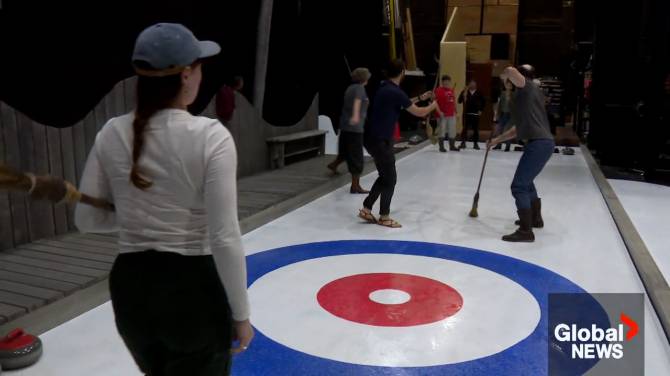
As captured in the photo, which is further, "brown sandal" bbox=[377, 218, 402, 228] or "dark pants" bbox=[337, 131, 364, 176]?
"dark pants" bbox=[337, 131, 364, 176]

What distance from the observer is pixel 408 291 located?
3938 mm

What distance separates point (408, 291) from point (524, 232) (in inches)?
72.0

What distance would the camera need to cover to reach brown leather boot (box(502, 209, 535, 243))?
5.21m

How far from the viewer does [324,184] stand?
7.49 metres

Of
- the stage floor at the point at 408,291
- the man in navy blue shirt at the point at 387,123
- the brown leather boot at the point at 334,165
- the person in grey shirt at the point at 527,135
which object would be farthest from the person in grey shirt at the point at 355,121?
the person in grey shirt at the point at 527,135

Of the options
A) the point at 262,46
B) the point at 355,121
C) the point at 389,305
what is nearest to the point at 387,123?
the point at 355,121

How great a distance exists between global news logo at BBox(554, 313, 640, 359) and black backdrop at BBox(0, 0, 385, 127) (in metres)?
4.16

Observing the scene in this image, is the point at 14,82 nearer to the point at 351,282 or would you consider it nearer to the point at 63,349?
the point at 63,349

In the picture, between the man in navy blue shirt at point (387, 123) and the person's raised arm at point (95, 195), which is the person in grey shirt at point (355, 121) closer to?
the man in navy blue shirt at point (387, 123)

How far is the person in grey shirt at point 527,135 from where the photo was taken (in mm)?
5020

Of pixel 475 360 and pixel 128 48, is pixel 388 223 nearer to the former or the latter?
pixel 475 360

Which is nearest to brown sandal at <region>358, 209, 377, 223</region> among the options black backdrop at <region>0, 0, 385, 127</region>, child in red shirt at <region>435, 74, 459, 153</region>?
black backdrop at <region>0, 0, 385, 127</region>

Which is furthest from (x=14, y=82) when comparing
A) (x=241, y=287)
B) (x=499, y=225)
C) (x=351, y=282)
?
(x=499, y=225)

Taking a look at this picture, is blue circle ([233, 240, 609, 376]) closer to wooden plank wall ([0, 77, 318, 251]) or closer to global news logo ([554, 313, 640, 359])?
global news logo ([554, 313, 640, 359])
